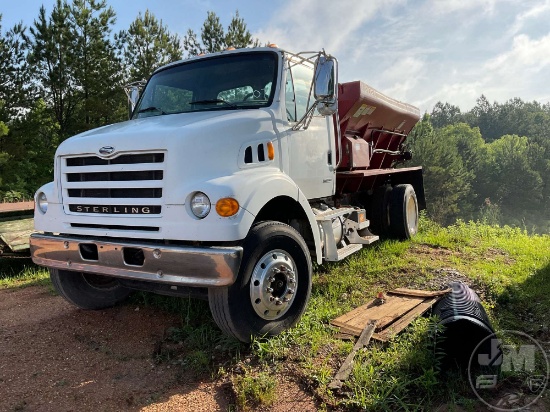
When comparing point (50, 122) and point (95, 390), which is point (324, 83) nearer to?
point (95, 390)

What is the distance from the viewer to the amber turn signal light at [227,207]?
3217 mm

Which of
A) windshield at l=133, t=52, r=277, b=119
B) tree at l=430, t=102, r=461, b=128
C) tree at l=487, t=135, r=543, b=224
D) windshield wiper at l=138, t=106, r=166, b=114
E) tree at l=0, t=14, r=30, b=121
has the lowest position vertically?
tree at l=487, t=135, r=543, b=224

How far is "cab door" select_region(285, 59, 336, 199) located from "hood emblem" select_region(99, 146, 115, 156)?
1.73 metres

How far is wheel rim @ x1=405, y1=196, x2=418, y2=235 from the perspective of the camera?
25.7ft

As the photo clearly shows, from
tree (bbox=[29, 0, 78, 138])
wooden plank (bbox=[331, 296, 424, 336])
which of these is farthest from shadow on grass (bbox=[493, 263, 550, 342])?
tree (bbox=[29, 0, 78, 138])

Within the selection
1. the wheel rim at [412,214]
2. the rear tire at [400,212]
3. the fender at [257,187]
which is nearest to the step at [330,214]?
the fender at [257,187]

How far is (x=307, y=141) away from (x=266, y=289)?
193cm

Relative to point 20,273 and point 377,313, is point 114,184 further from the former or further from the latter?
point 20,273

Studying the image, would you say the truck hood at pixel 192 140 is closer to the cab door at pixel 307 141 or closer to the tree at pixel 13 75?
the cab door at pixel 307 141

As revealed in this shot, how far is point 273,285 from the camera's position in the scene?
145 inches

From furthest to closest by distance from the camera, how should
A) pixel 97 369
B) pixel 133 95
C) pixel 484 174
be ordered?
pixel 484 174, pixel 133 95, pixel 97 369

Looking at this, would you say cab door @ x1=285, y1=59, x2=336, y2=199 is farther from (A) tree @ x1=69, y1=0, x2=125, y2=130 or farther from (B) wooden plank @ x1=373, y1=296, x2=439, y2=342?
(A) tree @ x1=69, y1=0, x2=125, y2=130

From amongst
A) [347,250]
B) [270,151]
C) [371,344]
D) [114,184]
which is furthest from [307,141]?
[371,344]

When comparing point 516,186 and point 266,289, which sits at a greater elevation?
point 266,289
